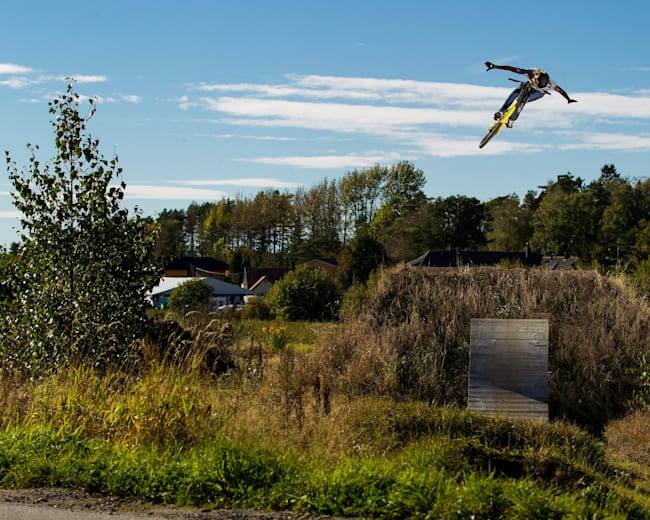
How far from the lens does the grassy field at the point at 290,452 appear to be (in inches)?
215

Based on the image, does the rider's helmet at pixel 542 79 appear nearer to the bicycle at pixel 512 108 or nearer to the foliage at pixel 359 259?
the bicycle at pixel 512 108

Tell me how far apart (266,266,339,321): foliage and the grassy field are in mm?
29853

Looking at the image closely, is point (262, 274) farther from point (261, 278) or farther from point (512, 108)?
point (512, 108)

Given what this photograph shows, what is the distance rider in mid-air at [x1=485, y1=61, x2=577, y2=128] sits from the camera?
9.09 metres

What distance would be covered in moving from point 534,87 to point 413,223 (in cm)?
7055

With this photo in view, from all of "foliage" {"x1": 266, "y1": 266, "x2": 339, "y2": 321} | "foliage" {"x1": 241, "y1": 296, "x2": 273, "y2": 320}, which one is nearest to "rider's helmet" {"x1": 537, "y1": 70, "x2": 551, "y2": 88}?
"foliage" {"x1": 266, "y1": 266, "x2": 339, "y2": 321}

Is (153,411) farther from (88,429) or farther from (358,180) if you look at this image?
(358,180)

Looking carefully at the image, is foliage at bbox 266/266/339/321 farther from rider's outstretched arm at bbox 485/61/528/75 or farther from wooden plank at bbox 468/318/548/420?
rider's outstretched arm at bbox 485/61/528/75

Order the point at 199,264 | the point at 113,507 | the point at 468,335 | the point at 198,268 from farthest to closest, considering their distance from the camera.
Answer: the point at 199,264 < the point at 198,268 < the point at 468,335 < the point at 113,507

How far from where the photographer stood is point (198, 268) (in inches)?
3898

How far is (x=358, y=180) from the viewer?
292 ft

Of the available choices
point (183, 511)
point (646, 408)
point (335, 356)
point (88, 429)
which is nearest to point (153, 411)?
point (88, 429)

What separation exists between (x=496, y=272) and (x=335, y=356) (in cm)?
470

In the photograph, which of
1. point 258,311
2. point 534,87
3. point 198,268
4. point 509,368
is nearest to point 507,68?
point 534,87
